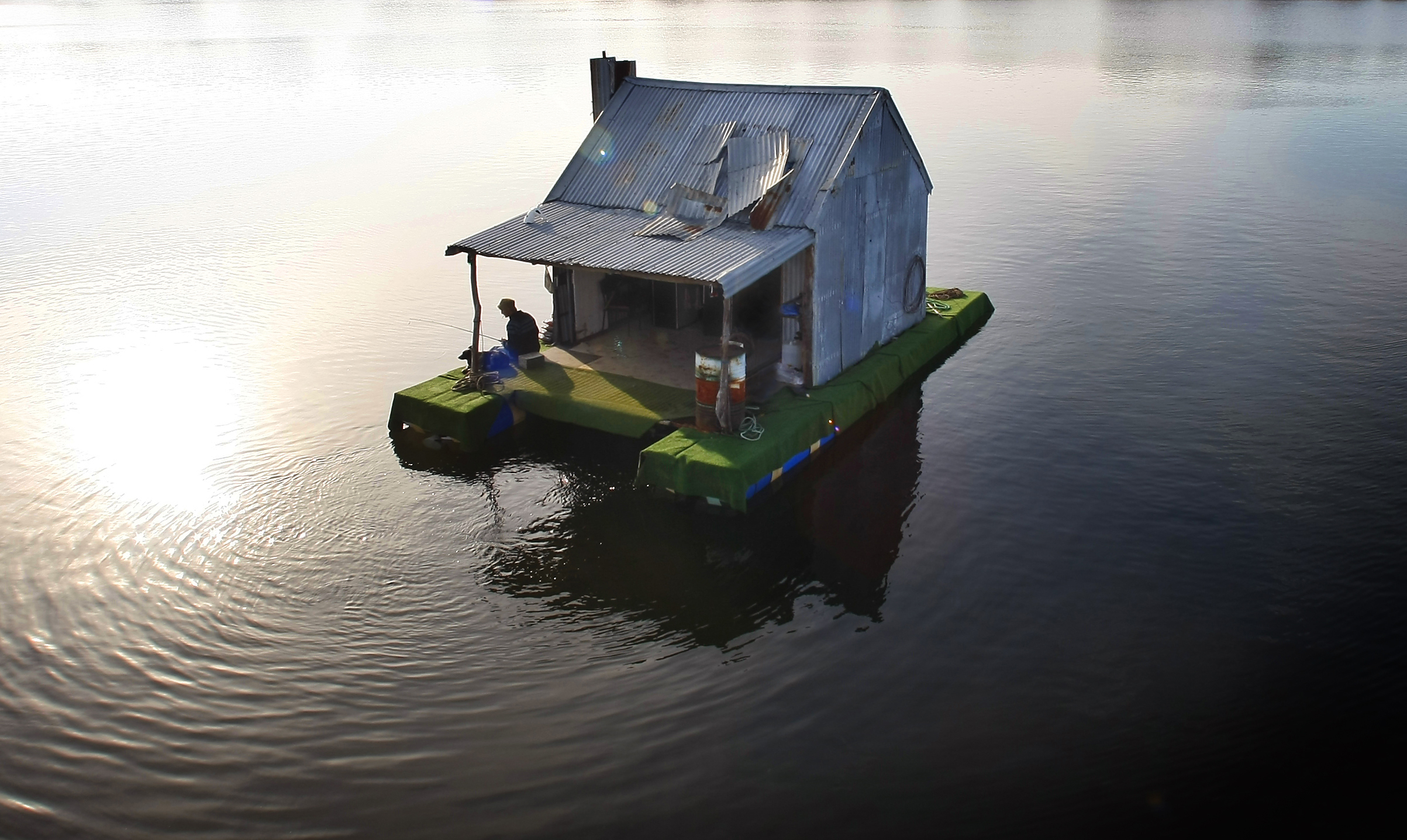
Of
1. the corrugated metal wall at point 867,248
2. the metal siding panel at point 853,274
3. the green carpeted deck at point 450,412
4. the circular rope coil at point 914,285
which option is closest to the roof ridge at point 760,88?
the corrugated metal wall at point 867,248

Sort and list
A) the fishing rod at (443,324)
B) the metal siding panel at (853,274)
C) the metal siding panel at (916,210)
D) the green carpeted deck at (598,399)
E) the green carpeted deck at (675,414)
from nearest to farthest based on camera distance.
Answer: the green carpeted deck at (675,414) < the green carpeted deck at (598,399) < the metal siding panel at (853,274) < the metal siding panel at (916,210) < the fishing rod at (443,324)

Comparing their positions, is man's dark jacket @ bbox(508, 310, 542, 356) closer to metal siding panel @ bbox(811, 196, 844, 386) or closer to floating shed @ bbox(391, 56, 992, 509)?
floating shed @ bbox(391, 56, 992, 509)

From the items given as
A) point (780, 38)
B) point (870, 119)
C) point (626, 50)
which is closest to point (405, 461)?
point (870, 119)

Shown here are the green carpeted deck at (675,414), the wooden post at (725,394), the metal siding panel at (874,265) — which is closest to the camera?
the green carpeted deck at (675,414)

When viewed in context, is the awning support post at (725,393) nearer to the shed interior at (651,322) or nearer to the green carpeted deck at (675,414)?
the green carpeted deck at (675,414)

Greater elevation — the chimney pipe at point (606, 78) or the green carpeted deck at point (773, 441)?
the chimney pipe at point (606, 78)

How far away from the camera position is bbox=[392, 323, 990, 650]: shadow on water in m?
17.7

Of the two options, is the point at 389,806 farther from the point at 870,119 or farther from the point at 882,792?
the point at 870,119

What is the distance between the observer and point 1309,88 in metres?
72.8

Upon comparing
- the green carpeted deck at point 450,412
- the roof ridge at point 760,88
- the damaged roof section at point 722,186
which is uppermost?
the roof ridge at point 760,88

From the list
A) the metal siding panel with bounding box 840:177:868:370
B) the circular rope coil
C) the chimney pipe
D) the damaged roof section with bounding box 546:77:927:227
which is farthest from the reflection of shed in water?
the chimney pipe

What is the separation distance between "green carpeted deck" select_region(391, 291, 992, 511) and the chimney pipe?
7.26m

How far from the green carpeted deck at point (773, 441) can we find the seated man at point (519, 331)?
5.41 meters

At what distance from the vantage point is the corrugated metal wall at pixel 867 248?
23.6m
